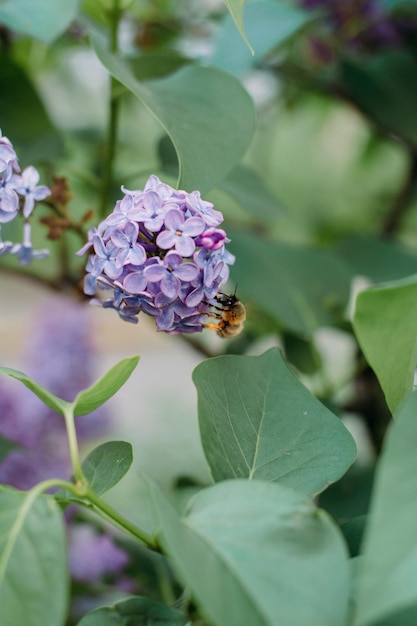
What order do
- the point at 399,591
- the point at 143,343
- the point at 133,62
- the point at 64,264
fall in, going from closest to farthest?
the point at 399,591 → the point at 133,62 → the point at 64,264 → the point at 143,343

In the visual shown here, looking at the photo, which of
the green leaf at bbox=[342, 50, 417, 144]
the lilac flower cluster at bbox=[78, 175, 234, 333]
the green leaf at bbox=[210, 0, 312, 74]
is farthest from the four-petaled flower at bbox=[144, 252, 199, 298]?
the green leaf at bbox=[342, 50, 417, 144]

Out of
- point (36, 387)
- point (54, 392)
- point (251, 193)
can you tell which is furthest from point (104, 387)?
point (54, 392)

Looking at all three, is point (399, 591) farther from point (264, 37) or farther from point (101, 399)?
point (264, 37)

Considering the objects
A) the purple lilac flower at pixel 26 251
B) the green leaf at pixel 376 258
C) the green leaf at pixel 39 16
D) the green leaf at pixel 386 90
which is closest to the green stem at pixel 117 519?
the purple lilac flower at pixel 26 251

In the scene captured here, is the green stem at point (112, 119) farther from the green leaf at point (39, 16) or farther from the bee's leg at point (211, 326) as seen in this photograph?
the bee's leg at point (211, 326)

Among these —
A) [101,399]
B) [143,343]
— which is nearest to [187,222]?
[101,399]

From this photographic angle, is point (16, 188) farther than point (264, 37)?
A: No

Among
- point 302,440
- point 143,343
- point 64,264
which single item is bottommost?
point 143,343
